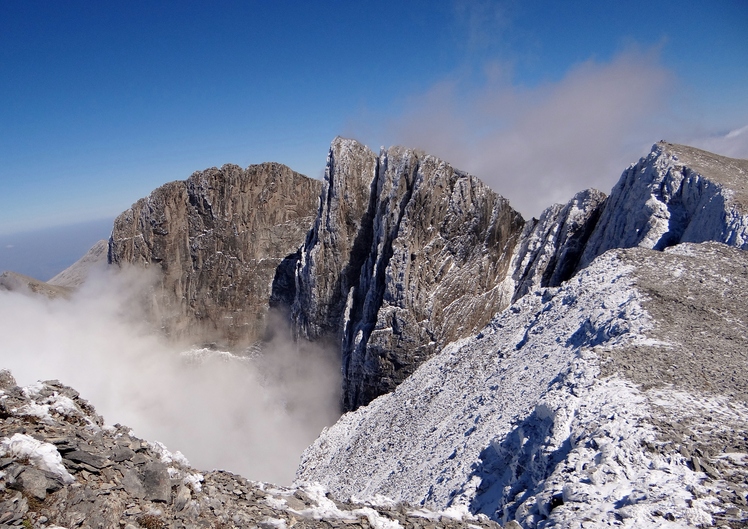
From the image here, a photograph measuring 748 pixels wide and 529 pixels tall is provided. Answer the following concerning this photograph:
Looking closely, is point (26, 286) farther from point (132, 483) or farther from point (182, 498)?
point (182, 498)

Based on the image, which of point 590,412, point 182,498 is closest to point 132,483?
point 182,498

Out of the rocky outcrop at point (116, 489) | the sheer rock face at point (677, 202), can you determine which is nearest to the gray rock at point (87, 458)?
the rocky outcrop at point (116, 489)

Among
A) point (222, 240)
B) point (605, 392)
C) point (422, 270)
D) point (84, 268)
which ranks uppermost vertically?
point (222, 240)

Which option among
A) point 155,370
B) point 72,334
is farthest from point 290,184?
point 72,334

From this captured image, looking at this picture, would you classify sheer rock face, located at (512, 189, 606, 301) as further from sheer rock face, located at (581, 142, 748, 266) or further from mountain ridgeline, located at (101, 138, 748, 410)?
sheer rock face, located at (581, 142, 748, 266)

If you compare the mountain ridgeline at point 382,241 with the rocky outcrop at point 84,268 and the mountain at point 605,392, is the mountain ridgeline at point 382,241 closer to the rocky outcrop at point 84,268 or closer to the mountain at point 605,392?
the mountain at point 605,392

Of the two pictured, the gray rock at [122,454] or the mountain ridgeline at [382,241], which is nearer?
the gray rock at [122,454]
